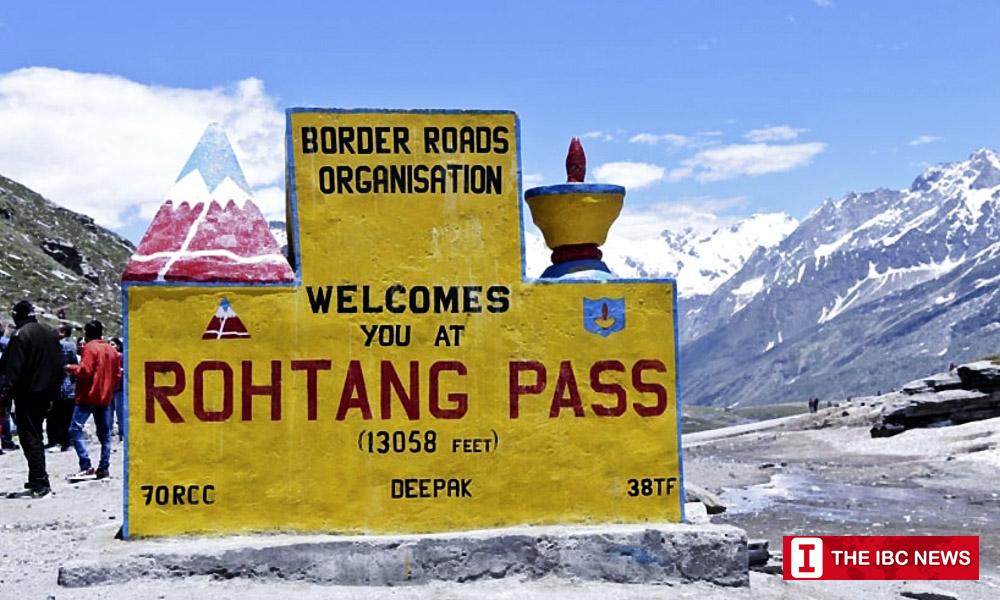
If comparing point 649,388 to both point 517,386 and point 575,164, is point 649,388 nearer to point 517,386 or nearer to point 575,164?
point 517,386

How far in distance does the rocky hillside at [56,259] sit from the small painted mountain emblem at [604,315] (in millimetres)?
57328

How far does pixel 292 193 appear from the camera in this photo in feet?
30.6

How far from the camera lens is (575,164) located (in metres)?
10.1

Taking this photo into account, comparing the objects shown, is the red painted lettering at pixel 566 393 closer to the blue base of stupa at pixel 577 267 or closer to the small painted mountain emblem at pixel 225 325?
the blue base of stupa at pixel 577 267

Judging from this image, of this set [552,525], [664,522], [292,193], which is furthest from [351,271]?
[664,522]

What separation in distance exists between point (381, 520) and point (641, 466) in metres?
2.27

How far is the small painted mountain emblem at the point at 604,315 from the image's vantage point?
376 inches

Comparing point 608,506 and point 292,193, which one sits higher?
point 292,193

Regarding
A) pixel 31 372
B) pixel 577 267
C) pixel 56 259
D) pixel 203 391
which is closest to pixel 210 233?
pixel 203 391

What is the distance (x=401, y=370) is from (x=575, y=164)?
100 inches

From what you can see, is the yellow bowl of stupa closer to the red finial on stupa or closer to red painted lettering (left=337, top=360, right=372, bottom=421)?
the red finial on stupa

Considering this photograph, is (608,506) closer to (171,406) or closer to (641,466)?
(641,466)

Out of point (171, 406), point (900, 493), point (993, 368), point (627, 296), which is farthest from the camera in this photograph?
point (993, 368)

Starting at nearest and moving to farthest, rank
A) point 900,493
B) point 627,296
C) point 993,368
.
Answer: point 627,296
point 900,493
point 993,368
